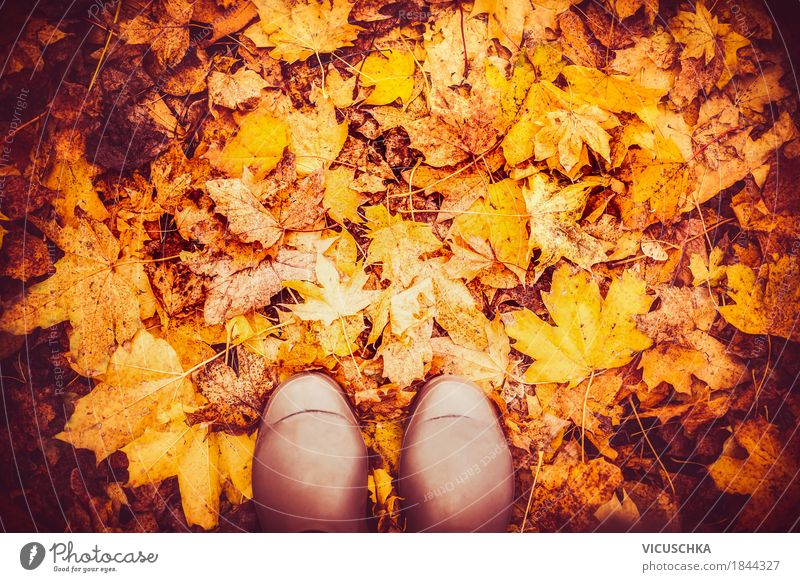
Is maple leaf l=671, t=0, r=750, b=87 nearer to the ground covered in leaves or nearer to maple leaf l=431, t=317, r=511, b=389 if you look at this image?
the ground covered in leaves

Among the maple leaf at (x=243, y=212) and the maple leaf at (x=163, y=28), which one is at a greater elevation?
the maple leaf at (x=163, y=28)

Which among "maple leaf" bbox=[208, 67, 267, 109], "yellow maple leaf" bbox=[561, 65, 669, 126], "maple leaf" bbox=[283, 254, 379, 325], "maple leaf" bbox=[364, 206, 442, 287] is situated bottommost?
"maple leaf" bbox=[283, 254, 379, 325]

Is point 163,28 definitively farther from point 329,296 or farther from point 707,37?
point 707,37

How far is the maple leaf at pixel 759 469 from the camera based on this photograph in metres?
0.85

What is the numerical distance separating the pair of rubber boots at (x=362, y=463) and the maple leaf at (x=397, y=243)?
24cm

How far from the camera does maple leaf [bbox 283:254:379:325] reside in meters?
0.84

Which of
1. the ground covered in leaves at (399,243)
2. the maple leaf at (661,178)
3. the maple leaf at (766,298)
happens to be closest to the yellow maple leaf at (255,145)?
the ground covered in leaves at (399,243)

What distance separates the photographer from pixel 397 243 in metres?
0.86

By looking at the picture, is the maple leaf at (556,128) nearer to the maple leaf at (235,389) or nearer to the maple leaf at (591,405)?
the maple leaf at (591,405)

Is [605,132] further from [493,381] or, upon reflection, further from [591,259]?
[493,381]

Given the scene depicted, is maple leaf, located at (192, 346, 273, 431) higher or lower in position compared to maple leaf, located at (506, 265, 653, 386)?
lower
